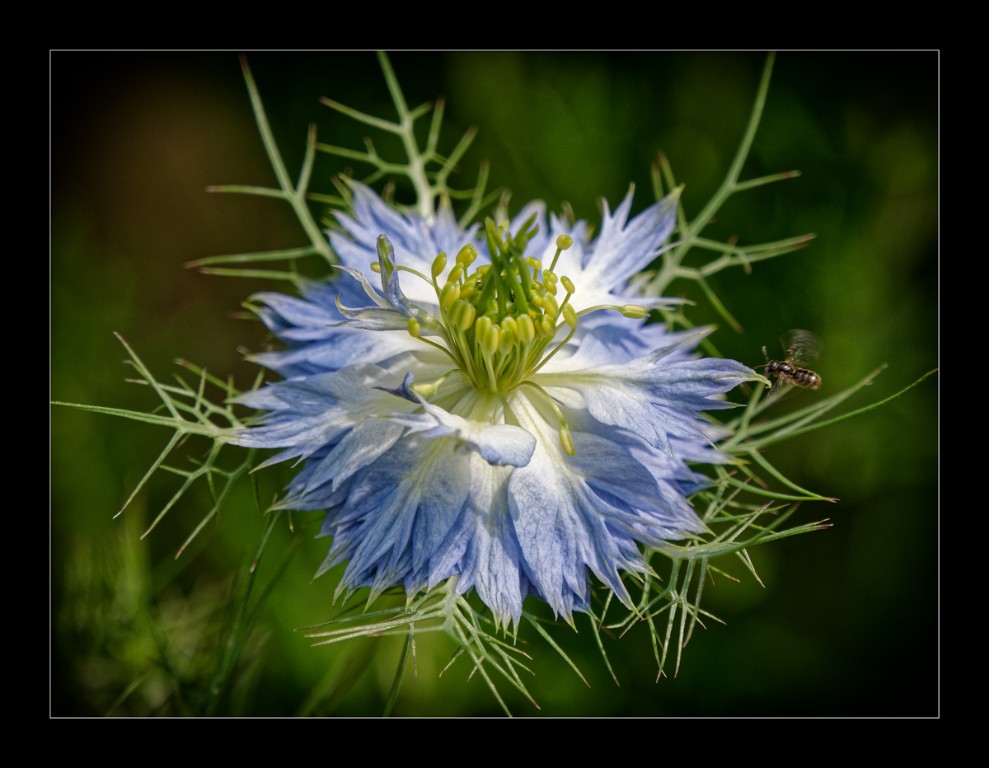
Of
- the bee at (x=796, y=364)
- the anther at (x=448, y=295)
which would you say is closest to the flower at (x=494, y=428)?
the anther at (x=448, y=295)

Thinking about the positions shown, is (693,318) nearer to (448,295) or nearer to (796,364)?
(796,364)

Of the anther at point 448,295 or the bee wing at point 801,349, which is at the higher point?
the anther at point 448,295

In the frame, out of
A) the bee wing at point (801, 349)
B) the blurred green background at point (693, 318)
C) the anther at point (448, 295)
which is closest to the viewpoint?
the anther at point (448, 295)

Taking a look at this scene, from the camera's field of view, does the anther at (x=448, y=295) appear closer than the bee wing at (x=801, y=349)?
Yes

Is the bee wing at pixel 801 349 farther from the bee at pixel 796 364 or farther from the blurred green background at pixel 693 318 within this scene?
the blurred green background at pixel 693 318

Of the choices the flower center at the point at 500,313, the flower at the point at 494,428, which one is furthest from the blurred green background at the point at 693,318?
the flower center at the point at 500,313

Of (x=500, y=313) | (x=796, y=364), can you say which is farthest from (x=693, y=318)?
(x=500, y=313)

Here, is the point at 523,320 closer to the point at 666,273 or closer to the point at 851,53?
the point at 666,273

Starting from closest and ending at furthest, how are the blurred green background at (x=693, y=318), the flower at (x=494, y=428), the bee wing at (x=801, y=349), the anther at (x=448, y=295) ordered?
the flower at (x=494, y=428), the anther at (x=448, y=295), the bee wing at (x=801, y=349), the blurred green background at (x=693, y=318)

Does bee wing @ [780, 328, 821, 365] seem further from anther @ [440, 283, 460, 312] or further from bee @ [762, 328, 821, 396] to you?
anther @ [440, 283, 460, 312]
